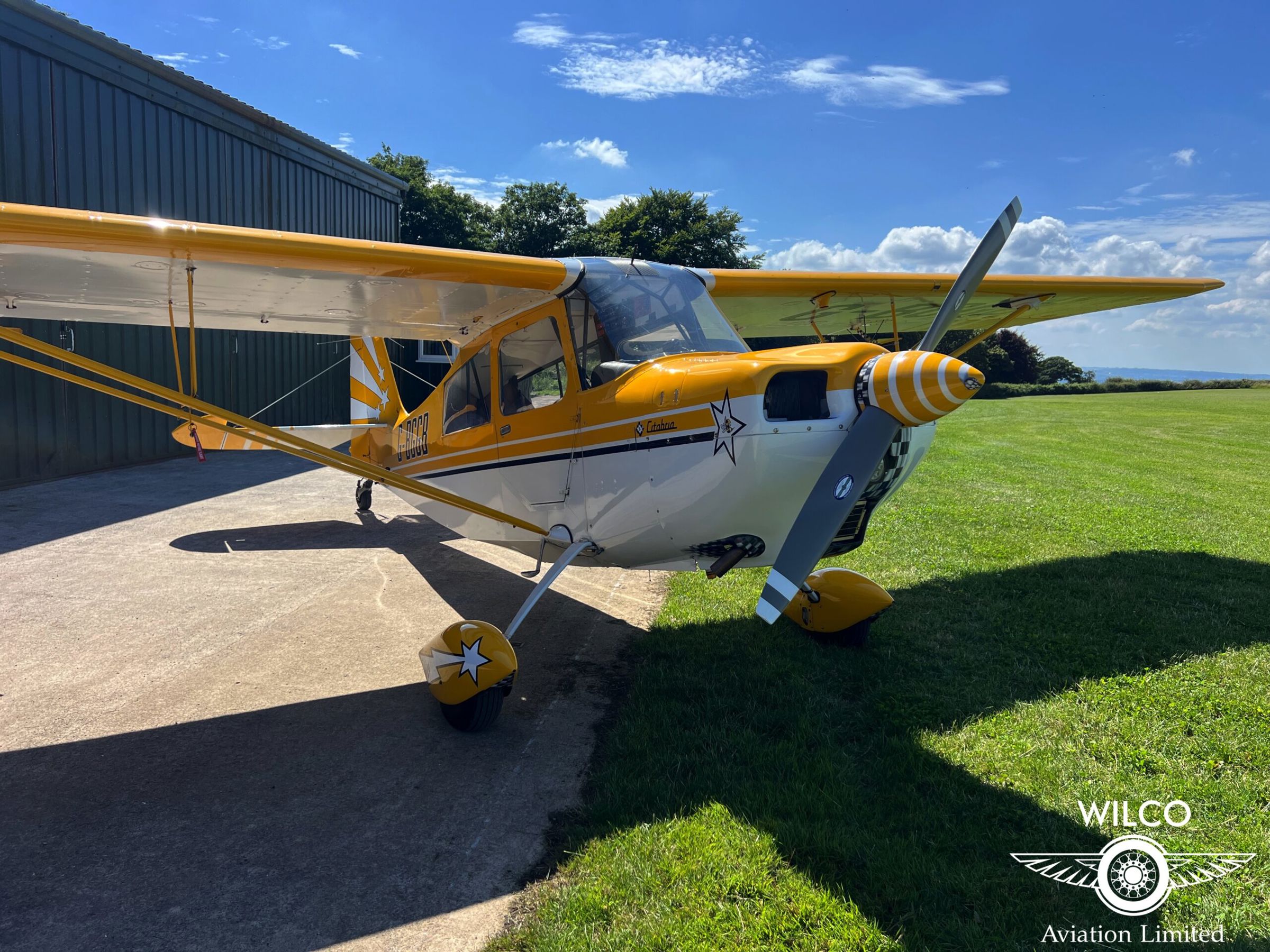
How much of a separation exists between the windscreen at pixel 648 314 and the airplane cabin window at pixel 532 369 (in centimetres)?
31

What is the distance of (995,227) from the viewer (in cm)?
400

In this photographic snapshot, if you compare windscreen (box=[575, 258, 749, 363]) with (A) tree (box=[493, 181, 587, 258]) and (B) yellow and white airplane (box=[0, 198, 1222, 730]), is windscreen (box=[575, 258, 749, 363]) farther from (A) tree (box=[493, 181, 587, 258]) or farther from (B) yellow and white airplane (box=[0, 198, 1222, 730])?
(A) tree (box=[493, 181, 587, 258])

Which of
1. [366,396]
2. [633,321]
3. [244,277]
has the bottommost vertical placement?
[366,396]

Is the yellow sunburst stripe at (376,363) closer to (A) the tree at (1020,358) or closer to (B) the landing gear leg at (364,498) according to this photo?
(B) the landing gear leg at (364,498)

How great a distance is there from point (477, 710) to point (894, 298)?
5253 millimetres

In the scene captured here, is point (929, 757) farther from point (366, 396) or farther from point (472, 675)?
point (366, 396)

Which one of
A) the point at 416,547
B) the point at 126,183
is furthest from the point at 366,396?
the point at 126,183

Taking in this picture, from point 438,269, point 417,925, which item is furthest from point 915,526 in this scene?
point 417,925

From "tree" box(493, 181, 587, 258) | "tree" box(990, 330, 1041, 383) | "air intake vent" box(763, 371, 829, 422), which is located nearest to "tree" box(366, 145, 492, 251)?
"tree" box(493, 181, 587, 258)

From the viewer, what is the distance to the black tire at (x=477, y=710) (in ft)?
13.7

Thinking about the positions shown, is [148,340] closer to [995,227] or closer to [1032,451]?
[995,227]

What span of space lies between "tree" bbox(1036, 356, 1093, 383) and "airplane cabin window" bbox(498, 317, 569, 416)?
1966 inches

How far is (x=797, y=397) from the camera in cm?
371

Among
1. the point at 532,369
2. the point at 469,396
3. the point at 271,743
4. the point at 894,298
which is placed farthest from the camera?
the point at 894,298
